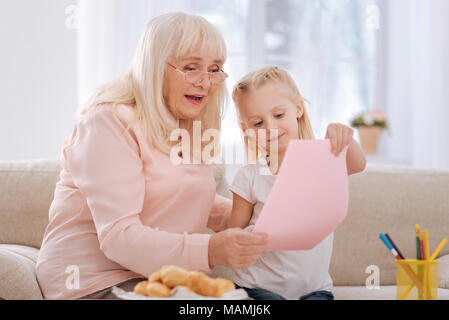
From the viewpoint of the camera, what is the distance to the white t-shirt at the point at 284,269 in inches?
52.3

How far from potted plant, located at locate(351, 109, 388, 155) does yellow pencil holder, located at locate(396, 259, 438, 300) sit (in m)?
2.63

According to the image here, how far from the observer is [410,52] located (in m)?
3.72

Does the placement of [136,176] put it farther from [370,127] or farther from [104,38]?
[370,127]

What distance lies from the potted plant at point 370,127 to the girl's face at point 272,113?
2.19 m

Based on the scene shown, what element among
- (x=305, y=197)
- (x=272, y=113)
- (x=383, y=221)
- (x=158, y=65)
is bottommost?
(x=383, y=221)

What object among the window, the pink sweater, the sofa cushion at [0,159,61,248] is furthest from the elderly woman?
the window

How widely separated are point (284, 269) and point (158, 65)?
1.89ft

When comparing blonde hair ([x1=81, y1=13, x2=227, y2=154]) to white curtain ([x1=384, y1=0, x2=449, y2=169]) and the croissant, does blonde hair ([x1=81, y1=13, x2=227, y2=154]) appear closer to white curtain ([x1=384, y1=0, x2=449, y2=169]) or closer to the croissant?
the croissant

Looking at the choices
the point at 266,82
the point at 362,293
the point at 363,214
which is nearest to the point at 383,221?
the point at 363,214

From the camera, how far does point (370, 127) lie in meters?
3.47

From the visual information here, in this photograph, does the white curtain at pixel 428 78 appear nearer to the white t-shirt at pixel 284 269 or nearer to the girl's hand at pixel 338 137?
the white t-shirt at pixel 284 269

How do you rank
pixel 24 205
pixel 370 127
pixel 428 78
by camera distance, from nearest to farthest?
pixel 24 205, pixel 370 127, pixel 428 78

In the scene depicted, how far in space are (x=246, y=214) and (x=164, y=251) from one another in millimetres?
361
